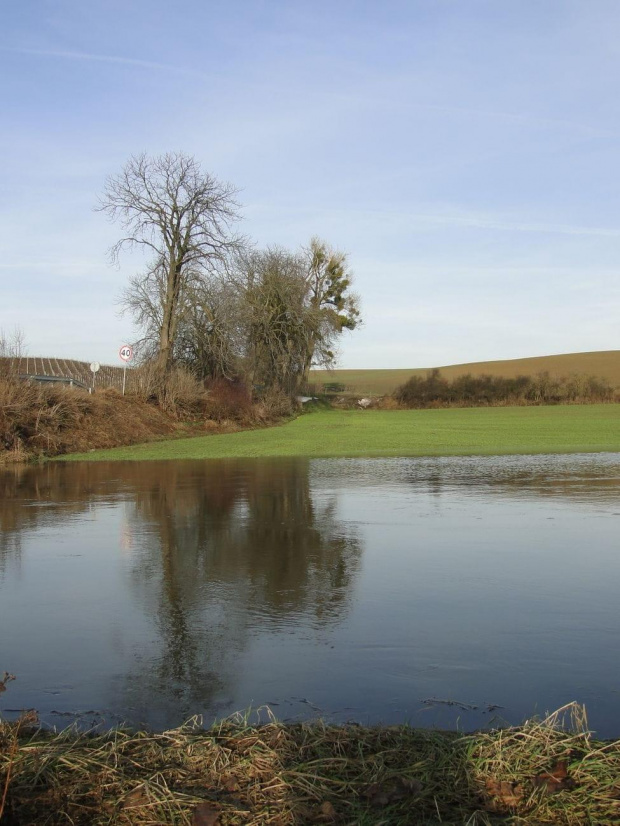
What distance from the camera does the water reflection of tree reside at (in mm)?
5809

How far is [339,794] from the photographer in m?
3.59

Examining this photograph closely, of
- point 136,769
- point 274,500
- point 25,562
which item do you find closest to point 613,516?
point 274,500

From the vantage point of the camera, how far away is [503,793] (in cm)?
358

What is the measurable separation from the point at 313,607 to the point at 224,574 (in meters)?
1.58

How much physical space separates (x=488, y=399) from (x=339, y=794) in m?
69.7

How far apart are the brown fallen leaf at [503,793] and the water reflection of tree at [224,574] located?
6.55ft

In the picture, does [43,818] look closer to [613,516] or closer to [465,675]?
[465,675]

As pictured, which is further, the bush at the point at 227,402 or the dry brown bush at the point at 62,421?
the bush at the point at 227,402

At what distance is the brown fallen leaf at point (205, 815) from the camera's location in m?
3.31

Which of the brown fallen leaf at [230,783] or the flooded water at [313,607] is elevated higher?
the brown fallen leaf at [230,783]

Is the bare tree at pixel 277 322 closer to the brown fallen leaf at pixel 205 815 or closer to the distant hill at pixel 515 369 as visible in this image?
the distant hill at pixel 515 369

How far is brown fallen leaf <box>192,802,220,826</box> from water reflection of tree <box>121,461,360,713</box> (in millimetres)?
1537

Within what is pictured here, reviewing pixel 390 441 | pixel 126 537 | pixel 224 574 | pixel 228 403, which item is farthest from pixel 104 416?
pixel 224 574

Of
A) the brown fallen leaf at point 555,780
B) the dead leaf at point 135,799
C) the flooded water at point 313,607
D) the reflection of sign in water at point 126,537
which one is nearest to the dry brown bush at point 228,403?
the flooded water at point 313,607
